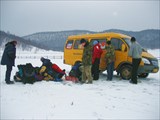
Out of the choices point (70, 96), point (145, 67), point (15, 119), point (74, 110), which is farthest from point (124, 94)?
point (15, 119)

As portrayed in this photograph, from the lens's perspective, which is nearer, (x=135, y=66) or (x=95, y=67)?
(x=135, y=66)

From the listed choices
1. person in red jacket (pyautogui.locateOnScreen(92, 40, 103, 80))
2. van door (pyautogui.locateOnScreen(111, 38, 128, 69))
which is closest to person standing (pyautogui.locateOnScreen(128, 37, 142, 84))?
van door (pyautogui.locateOnScreen(111, 38, 128, 69))

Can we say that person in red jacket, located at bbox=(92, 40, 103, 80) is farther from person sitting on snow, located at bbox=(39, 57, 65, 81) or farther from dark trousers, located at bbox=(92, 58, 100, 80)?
person sitting on snow, located at bbox=(39, 57, 65, 81)

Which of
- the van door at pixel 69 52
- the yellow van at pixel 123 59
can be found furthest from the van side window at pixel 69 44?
the yellow van at pixel 123 59

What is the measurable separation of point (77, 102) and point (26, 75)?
3.32m

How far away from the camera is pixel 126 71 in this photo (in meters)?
9.73

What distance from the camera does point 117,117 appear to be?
15.8ft

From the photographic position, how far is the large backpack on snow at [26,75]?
27.5 ft

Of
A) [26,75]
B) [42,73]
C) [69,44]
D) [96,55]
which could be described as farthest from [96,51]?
[69,44]

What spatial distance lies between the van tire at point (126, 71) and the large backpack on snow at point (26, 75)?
413cm

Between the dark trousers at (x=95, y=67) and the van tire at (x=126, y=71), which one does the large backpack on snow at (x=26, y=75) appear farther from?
the van tire at (x=126, y=71)

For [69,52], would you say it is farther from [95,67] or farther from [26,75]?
[26,75]

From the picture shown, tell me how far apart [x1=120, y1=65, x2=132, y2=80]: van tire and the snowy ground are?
1625 mm

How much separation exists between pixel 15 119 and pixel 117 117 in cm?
231
